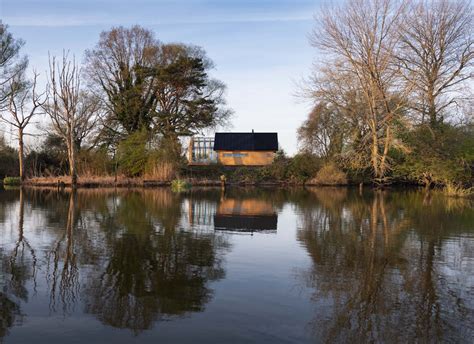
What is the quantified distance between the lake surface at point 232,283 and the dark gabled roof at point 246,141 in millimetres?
36906

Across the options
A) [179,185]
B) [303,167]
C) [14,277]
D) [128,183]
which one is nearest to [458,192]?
[303,167]

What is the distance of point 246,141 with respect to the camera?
49.8 meters

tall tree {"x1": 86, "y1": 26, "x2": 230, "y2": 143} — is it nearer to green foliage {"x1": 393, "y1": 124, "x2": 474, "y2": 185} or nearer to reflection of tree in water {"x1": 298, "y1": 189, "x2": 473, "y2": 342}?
green foliage {"x1": 393, "y1": 124, "x2": 474, "y2": 185}

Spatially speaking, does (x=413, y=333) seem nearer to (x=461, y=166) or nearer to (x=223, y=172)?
(x=461, y=166)

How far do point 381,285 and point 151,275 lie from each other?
10.9 feet

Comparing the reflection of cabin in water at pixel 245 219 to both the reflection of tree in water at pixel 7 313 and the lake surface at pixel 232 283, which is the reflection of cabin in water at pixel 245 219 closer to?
the lake surface at pixel 232 283

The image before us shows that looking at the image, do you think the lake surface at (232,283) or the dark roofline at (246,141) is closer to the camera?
the lake surface at (232,283)

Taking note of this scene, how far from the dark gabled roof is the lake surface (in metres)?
36.9

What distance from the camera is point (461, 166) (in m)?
31.4

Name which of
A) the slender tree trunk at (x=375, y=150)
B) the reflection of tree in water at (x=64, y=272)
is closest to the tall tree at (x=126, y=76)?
the slender tree trunk at (x=375, y=150)

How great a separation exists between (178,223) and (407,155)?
2548 cm

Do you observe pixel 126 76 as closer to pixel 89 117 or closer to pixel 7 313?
pixel 89 117

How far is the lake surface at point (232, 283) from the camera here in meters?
4.79

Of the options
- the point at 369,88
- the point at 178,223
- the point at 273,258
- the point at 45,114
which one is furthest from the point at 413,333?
the point at 45,114
